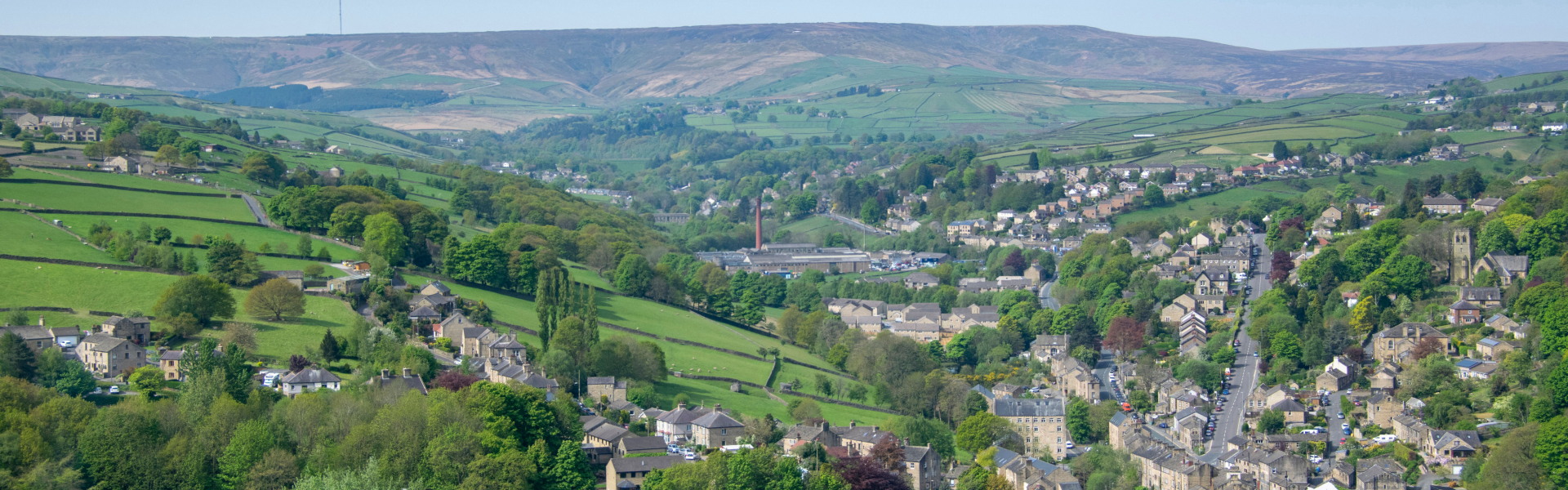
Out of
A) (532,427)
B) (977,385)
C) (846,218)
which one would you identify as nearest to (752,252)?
(846,218)

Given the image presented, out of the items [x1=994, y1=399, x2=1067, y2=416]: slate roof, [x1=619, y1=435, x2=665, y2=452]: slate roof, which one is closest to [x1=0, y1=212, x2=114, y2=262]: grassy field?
[x1=619, y1=435, x2=665, y2=452]: slate roof

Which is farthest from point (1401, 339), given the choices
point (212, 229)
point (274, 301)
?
point (212, 229)

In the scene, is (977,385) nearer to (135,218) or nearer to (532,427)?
(532,427)

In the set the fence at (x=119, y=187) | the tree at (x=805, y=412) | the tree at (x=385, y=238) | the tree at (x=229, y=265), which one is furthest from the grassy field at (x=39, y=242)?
the tree at (x=805, y=412)

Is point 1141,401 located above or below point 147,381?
below

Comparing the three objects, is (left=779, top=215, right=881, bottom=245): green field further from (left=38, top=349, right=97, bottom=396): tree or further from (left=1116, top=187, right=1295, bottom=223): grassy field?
(left=38, top=349, right=97, bottom=396): tree

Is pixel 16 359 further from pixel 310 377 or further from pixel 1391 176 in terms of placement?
pixel 1391 176

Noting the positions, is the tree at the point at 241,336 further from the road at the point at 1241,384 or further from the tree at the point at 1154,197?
the tree at the point at 1154,197
